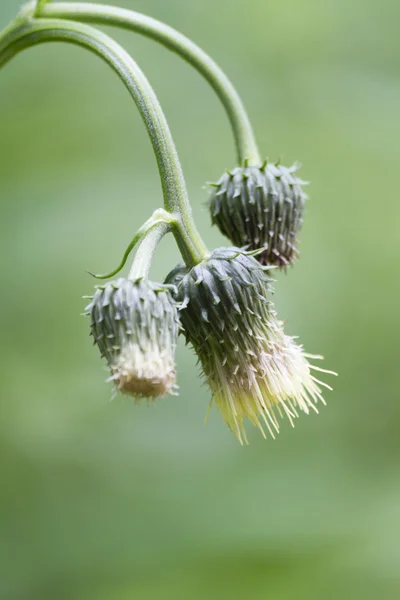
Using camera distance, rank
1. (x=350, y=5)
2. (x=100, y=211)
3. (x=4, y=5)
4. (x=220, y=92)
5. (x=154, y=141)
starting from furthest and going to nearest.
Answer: (x=350, y=5) < (x=100, y=211) < (x=4, y=5) < (x=220, y=92) < (x=154, y=141)

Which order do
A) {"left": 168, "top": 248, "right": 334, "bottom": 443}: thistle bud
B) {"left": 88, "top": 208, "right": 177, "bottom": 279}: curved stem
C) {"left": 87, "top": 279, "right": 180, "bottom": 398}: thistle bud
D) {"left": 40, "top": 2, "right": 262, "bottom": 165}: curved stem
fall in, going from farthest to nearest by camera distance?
{"left": 40, "top": 2, "right": 262, "bottom": 165}: curved stem → {"left": 168, "top": 248, "right": 334, "bottom": 443}: thistle bud → {"left": 88, "top": 208, "right": 177, "bottom": 279}: curved stem → {"left": 87, "top": 279, "right": 180, "bottom": 398}: thistle bud

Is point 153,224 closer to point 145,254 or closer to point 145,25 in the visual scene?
point 145,254

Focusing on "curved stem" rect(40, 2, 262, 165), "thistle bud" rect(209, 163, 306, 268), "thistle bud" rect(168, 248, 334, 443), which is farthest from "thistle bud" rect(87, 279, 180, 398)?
"curved stem" rect(40, 2, 262, 165)

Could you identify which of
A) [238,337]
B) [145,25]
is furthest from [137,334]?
[145,25]

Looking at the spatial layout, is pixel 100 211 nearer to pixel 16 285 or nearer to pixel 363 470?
pixel 16 285

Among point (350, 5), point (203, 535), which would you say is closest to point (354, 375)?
point (203, 535)

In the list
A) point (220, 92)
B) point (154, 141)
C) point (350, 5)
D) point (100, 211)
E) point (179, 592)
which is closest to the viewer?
point (154, 141)

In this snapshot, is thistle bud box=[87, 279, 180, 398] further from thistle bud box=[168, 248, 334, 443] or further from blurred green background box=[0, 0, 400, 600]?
blurred green background box=[0, 0, 400, 600]
